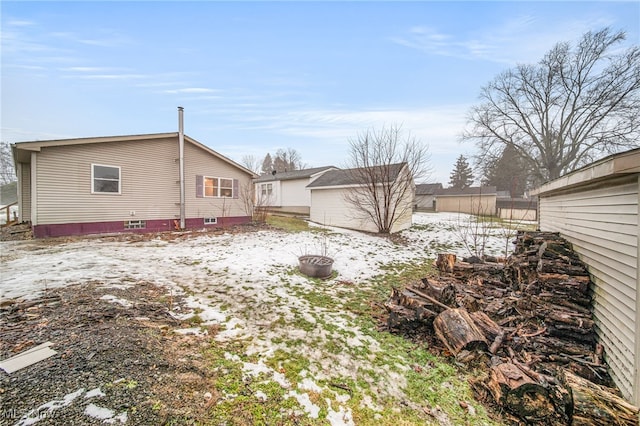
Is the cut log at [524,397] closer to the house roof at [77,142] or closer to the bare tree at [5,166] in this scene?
the house roof at [77,142]

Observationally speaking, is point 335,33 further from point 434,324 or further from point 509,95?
point 509,95

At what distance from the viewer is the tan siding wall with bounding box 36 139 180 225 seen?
8.43m

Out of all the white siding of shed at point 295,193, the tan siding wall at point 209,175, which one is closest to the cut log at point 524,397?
the tan siding wall at point 209,175

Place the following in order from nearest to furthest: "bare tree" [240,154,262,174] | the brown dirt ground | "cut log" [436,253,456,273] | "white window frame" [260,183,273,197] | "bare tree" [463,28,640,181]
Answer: the brown dirt ground
"cut log" [436,253,456,273]
"bare tree" [463,28,640,181]
"white window frame" [260,183,273,197]
"bare tree" [240,154,262,174]

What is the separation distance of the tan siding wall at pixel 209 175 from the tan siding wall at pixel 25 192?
740cm

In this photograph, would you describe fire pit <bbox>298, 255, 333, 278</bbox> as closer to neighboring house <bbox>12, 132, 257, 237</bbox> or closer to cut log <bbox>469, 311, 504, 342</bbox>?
cut log <bbox>469, 311, 504, 342</bbox>

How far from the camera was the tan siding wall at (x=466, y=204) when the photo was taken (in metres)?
27.4

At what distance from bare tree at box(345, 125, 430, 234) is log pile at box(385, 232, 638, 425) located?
740cm

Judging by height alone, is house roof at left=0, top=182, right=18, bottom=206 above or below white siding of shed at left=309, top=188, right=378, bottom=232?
above

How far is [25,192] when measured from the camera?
37.7 feet

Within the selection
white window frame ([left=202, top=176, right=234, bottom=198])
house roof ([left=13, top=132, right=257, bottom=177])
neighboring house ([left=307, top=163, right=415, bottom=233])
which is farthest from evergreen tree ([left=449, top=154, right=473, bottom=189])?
house roof ([left=13, top=132, right=257, bottom=177])

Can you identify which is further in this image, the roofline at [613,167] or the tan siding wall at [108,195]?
the tan siding wall at [108,195]

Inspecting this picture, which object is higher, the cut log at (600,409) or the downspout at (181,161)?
the downspout at (181,161)

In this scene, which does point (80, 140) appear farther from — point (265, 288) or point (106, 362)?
point (106, 362)
